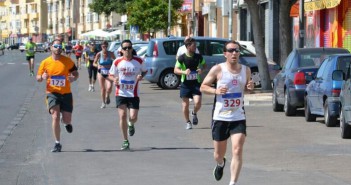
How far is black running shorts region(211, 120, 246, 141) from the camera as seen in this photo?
11.3 metres

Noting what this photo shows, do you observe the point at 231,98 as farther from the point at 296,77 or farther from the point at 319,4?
the point at 319,4

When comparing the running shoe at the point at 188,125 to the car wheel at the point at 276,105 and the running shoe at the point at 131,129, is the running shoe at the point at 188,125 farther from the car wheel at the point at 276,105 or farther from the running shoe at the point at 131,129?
the car wheel at the point at 276,105

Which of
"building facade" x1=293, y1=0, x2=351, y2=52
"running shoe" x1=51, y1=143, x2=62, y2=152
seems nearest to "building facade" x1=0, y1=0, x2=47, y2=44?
"building facade" x1=293, y1=0, x2=351, y2=52

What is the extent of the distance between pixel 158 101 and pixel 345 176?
16.6 m

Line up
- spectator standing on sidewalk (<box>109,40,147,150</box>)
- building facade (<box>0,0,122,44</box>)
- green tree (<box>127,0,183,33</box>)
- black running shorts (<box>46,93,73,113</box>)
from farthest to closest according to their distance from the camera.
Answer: building facade (<box>0,0,122,44</box>), green tree (<box>127,0,183,33</box>), spectator standing on sidewalk (<box>109,40,147,150</box>), black running shorts (<box>46,93,73,113</box>)

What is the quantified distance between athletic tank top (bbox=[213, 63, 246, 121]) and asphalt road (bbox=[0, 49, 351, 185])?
0.99 meters

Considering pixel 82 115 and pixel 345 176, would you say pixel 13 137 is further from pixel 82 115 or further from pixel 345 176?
pixel 345 176

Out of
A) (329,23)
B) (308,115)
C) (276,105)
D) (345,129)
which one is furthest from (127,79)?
(329,23)

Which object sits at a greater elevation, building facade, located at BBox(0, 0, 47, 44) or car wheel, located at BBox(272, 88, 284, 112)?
building facade, located at BBox(0, 0, 47, 44)

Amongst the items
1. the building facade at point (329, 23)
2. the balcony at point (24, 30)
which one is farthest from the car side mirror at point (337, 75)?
the balcony at point (24, 30)

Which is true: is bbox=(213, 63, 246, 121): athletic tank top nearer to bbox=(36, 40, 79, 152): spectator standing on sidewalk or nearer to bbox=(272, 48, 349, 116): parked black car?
bbox=(36, 40, 79, 152): spectator standing on sidewalk

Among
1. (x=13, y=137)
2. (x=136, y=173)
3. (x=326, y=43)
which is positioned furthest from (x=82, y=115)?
(x=326, y=43)

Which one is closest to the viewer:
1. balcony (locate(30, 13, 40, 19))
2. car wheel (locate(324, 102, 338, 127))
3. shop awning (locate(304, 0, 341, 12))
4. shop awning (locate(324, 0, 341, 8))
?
car wheel (locate(324, 102, 338, 127))

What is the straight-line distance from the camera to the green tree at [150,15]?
218 feet
